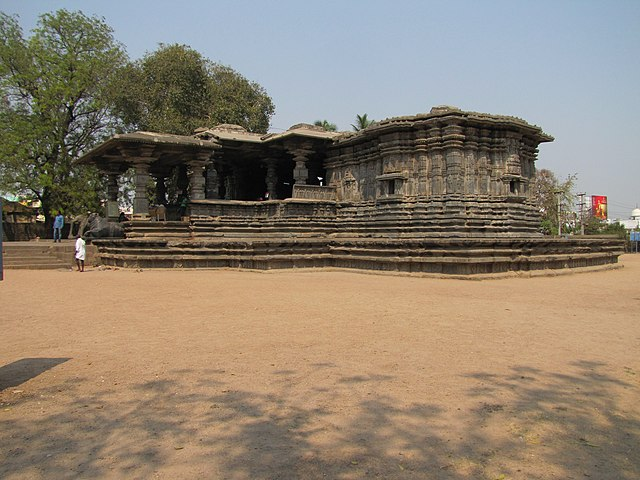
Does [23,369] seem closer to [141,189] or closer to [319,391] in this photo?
[319,391]

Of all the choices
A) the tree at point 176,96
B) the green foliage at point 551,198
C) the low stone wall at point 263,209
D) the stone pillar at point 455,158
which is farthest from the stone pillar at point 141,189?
the green foliage at point 551,198

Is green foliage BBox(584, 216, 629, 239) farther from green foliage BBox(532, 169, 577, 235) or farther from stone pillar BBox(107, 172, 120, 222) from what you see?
stone pillar BBox(107, 172, 120, 222)

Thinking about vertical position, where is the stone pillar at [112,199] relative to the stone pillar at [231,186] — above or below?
below

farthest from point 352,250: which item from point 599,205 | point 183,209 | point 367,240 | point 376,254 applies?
point 599,205

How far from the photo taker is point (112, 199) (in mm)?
19656

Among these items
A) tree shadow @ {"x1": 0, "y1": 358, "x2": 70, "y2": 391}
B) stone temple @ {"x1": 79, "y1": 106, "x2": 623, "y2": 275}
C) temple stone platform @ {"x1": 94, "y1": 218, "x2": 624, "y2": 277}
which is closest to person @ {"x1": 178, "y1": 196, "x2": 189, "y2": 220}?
stone temple @ {"x1": 79, "y1": 106, "x2": 623, "y2": 275}

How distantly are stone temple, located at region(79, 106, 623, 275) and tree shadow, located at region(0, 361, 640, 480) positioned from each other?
928 centimetres

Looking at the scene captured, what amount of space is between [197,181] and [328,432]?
52.8 feet

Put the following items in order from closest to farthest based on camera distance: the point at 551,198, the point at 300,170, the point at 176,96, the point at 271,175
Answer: the point at 300,170
the point at 271,175
the point at 176,96
the point at 551,198

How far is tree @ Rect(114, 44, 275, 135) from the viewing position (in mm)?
29516

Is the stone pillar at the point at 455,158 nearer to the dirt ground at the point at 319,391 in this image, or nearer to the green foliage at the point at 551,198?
the dirt ground at the point at 319,391

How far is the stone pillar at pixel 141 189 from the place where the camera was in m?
16.8

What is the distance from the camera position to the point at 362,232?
17.6 meters

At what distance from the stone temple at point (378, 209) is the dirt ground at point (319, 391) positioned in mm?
6325
